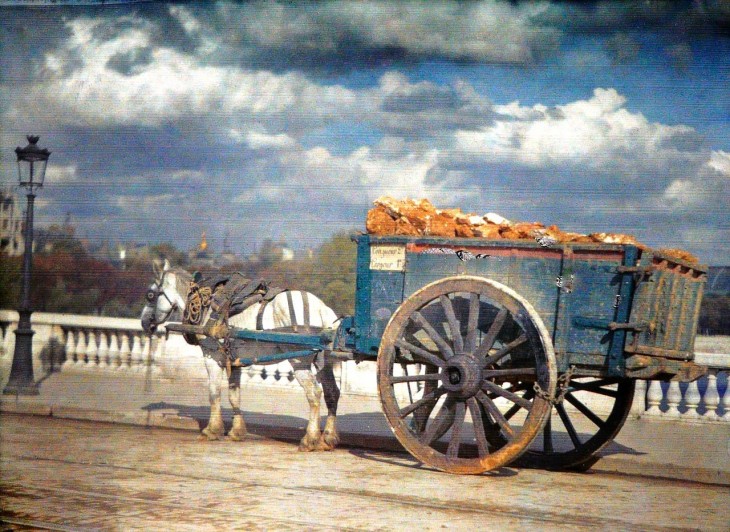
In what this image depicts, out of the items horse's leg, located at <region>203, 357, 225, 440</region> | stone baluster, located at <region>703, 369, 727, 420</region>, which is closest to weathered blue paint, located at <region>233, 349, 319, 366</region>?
horse's leg, located at <region>203, 357, 225, 440</region>

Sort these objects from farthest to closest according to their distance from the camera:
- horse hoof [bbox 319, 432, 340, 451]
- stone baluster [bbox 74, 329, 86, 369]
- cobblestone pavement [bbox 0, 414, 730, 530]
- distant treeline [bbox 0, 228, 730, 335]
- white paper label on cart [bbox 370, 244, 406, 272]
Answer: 1. stone baluster [bbox 74, 329, 86, 369]
2. distant treeline [bbox 0, 228, 730, 335]
3. horse hoof [bbox 319, 432, 340, 451]
4. white paper label on cart [bbox 370, 244, 406, 272]
5. cobblestone pavement [bbox 0, 414, 730, 530]

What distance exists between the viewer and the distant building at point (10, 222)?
607 inches

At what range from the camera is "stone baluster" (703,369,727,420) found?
446 inches

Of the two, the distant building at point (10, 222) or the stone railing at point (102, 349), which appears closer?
the distant building at point (10, 222)

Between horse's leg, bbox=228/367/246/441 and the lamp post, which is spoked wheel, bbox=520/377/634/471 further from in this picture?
the lamp post

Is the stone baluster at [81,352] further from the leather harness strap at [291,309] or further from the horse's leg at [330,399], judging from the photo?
the horse's leg at [330,399]

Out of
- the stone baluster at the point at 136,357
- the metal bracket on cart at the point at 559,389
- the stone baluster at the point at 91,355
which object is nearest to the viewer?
the metal bracket on cart at the point at 559,389

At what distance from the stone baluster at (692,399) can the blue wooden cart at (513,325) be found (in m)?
2.88

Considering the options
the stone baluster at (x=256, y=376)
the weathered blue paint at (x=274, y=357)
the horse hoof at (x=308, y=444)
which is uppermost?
the weathered blue paint at (x=274, y=357)

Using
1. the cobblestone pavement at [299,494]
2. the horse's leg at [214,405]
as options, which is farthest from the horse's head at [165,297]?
the cobblestone pavement at [299,494]

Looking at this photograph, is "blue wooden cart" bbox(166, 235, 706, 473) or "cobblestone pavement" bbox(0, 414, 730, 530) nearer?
"cobblestone pavement" bbox(0, 414, 730, 530)

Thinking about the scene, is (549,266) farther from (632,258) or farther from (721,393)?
(721,393)

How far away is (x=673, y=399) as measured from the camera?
11.8 m

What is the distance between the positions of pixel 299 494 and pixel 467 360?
71.6 inches
